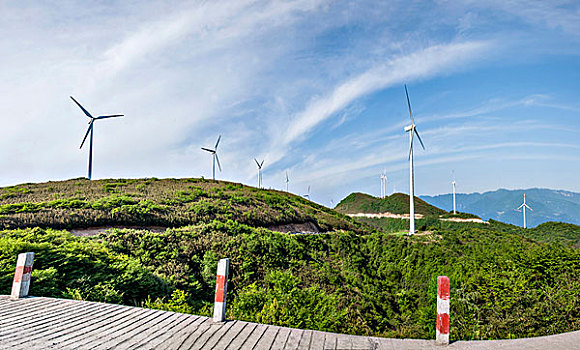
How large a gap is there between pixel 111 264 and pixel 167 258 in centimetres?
272

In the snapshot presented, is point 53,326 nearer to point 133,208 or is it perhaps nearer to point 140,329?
point 140,329

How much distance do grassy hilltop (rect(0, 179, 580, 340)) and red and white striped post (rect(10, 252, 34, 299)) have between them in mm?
515

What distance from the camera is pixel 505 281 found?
1162 centimetres

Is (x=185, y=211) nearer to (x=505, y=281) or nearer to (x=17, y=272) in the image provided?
(x=17, y=272)

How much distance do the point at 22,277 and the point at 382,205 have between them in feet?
271

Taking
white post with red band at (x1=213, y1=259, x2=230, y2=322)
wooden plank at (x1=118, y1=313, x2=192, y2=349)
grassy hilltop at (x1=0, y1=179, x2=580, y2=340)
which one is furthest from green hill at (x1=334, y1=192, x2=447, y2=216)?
wooden plank at (x1=118, y1=313, x2=192, y2=349)

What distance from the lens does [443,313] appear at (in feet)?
17.5

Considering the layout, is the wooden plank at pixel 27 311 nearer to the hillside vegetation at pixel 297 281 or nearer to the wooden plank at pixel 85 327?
the wooden plank at pixel 85 327

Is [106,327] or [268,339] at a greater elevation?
[268,339]

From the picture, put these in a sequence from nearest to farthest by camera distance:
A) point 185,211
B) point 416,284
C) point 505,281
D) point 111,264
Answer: point 111,264
point 505,281
point 416,284
point 185,211

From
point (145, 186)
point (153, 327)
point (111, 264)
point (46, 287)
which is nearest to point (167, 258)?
point (111, 264)

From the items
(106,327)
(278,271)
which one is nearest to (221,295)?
(106,327)

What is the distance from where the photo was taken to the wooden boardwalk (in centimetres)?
523

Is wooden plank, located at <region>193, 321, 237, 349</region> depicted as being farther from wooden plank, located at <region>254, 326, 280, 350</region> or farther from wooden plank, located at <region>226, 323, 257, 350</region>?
wooden plank, located at <region>254, 326, 280, 350</region>
